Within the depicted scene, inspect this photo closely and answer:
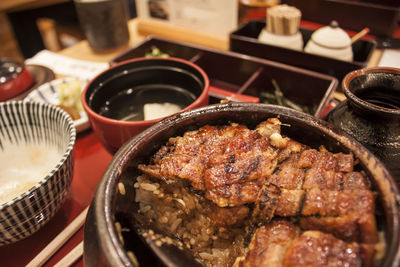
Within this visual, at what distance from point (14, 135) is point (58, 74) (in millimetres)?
1190

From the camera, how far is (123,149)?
0.98m

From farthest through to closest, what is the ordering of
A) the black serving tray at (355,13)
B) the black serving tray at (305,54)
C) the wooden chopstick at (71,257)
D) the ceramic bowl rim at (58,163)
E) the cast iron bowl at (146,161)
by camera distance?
the black serving tray at (355,13), the black serving tray at (305,54), the wooden chopstick at (71,257), the ceramic bowl rim at (58,163), the cast iron bowl at (146,161)

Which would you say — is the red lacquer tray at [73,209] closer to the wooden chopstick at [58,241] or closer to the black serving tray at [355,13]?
the wooden chopstick at [58,241]

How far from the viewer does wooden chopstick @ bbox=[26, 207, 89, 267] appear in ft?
3.90

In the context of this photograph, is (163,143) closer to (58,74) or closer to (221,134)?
(221,134)

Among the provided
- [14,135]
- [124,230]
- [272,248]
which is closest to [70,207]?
[14,135]

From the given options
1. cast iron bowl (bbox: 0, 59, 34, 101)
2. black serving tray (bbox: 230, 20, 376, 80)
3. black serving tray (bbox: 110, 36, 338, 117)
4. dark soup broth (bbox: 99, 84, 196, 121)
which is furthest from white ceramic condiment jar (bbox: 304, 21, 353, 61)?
cast iron bowl (bbox: 0, 59, 34, 101)

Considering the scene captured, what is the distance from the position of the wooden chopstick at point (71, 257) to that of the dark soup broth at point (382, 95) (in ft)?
4.38

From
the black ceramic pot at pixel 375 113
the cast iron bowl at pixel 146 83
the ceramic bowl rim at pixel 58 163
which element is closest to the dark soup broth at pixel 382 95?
the black ceramic pot at pixel 375 113

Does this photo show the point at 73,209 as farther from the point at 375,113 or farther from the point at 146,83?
the point at 375,113

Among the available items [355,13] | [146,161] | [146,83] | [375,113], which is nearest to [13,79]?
[146,83]

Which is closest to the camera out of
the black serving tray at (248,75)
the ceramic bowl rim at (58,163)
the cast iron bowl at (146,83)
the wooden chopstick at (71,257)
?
the ceramic bowl rim at (58,163)

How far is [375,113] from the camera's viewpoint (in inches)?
41.7

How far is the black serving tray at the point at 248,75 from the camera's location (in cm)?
189
